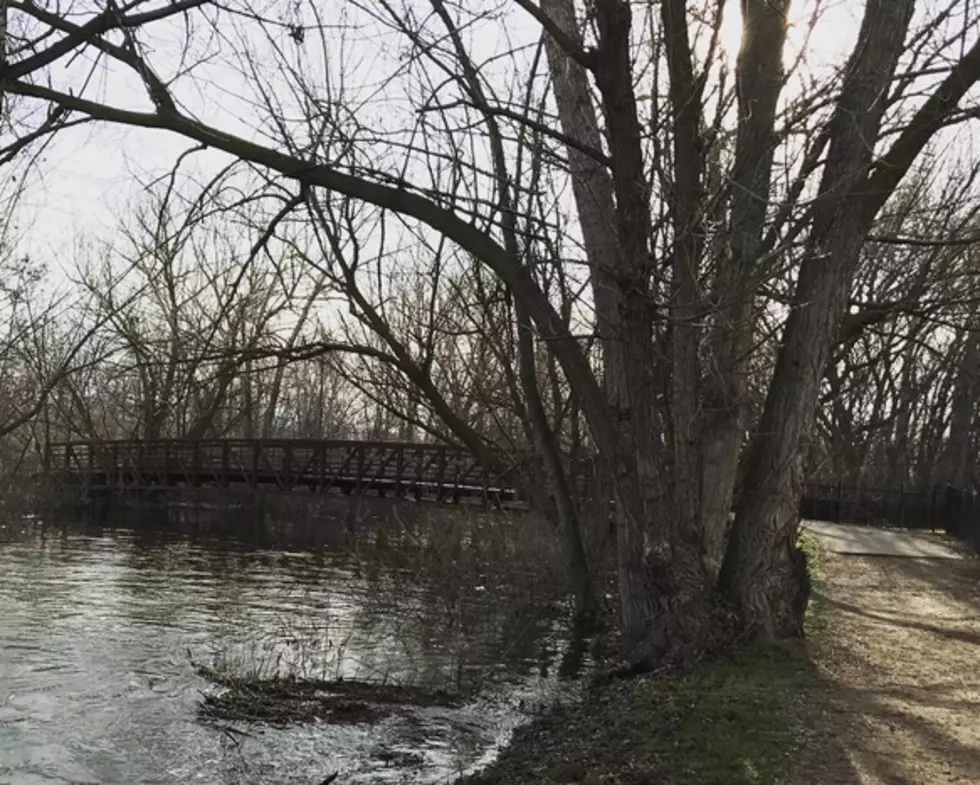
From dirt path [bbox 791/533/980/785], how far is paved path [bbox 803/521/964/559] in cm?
363

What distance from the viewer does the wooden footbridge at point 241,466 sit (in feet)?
111

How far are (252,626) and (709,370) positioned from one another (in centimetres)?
790

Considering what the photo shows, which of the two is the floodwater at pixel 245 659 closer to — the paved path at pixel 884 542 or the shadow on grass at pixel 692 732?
the shadow on grass at pixel 692 732

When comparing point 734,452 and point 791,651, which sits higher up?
point 734,452

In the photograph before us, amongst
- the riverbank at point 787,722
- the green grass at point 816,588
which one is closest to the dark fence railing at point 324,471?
the green grass at point 816,588

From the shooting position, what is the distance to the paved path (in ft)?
61.0

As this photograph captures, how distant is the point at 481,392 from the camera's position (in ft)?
49.0

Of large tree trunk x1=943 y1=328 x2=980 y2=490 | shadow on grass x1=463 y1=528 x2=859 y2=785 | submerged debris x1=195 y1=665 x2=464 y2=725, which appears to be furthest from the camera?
large tree trunk x1=943 y1=328 x2=980 y2=490

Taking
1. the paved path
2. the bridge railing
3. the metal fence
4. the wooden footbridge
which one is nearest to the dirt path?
the paved path

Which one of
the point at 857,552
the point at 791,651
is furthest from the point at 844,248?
the point at 857,552

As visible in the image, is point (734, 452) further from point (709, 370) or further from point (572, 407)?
point (572, 407)

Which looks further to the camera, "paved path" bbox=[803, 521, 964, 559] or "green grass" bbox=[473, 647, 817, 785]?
"paved path" bbox=[803, 521, 964, 559]

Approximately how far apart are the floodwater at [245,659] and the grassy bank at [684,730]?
0.92 metres

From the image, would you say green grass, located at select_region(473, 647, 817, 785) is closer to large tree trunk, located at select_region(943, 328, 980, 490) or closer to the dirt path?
the dirt path
